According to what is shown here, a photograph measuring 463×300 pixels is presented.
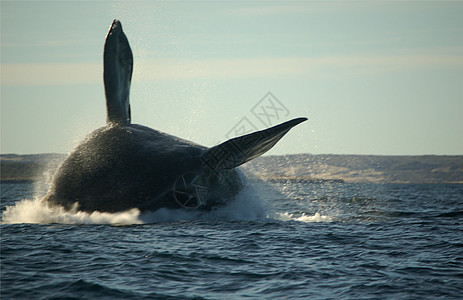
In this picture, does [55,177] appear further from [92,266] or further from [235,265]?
[235,265]

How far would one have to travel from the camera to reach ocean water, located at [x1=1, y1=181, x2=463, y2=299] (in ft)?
22.7

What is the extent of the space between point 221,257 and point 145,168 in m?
2.74

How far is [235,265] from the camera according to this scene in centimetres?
824

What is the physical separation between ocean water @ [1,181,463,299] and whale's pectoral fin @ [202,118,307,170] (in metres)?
1.10

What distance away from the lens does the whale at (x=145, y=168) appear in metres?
10.4

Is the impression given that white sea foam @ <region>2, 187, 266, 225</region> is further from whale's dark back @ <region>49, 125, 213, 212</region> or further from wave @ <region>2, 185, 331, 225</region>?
whale's dark back @ <region>49, 125, 213, 212</region>

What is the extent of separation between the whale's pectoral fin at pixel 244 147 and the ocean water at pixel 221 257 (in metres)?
1.10

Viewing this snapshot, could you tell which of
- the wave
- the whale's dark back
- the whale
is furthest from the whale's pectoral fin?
the wave

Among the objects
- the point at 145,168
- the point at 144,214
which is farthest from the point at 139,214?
the point at 145,168

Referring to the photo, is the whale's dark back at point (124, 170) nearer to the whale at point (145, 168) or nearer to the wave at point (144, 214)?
the whale at point (145, 168)

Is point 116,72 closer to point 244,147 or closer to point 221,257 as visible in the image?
point 244,147

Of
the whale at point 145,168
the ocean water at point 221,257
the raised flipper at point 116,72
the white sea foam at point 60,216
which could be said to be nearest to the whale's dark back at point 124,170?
the whale at point 145,168

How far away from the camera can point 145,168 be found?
1062 centimetres

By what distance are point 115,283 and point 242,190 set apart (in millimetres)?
4872
